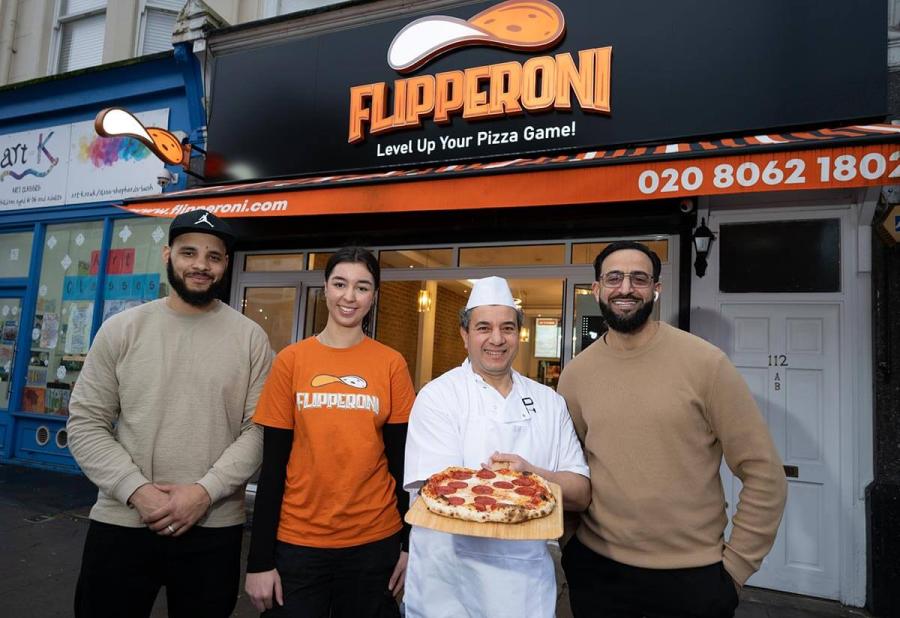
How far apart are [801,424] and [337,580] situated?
13.7ft

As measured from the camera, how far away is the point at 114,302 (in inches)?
292

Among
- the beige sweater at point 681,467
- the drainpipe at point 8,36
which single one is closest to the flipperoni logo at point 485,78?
the beige sweater at point 681,467

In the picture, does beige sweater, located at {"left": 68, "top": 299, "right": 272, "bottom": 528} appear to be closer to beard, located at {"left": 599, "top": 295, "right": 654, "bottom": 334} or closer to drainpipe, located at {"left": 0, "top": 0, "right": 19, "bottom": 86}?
beard, located at {"left": 599, "top": 295, "right": 654, "bottom": 334}

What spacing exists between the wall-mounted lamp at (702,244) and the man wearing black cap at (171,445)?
152 inches

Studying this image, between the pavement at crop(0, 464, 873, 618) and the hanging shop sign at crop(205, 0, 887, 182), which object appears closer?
the pavement at crop(0, 464, 873, 618)

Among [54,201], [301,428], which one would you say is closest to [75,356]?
[54,201]

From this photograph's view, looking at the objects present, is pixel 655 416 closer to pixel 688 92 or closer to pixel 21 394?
pixel 688 92

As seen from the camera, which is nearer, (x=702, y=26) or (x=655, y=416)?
(x=655, y=416)

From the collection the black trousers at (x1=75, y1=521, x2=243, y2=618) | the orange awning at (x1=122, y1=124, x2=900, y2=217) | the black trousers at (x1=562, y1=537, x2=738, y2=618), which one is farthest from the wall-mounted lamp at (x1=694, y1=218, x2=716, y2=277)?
the black trousers at (x1=75, y1=521, x2=243, y2=618)

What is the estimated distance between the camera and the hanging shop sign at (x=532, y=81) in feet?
14.8

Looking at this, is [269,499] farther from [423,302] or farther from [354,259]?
[423,302]

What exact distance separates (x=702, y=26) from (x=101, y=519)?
5.78 metres

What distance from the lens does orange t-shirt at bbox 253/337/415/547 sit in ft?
6.73

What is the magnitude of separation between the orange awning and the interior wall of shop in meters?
0.64
